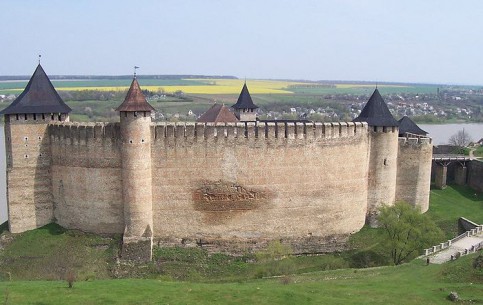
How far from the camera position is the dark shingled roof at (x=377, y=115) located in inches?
954

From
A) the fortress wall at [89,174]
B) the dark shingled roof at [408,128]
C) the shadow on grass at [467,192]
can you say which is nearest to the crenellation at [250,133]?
the fortress wall at [89,174]

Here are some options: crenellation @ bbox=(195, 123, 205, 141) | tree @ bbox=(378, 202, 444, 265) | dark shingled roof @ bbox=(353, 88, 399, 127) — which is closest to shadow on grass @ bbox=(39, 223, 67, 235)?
crenellation @ bbox=(195, 123, 205, 141)

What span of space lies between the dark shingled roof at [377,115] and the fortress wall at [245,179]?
1.98 metres

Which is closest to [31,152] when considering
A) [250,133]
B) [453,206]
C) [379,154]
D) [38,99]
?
[38,99]

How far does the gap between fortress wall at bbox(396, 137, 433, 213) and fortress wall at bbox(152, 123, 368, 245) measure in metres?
4.38

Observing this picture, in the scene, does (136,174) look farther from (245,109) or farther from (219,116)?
(245,109)

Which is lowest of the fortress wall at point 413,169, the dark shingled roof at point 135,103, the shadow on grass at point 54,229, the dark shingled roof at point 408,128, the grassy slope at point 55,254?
the grassy slope at point 55,254

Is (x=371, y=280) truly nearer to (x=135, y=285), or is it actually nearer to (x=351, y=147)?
(x=135, y=285)

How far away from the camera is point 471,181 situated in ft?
103

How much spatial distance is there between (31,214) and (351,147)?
13980 millimetres

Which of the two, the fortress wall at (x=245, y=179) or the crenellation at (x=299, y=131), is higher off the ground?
the crenellation at (x=299, y=131)

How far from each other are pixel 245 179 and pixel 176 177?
2.80 meters

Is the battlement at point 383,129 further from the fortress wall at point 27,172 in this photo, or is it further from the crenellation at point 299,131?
the fortress wall at point 27,172

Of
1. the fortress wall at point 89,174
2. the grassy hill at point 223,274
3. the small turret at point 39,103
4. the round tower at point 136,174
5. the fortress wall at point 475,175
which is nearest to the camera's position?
the grassy hill at point 223,274
